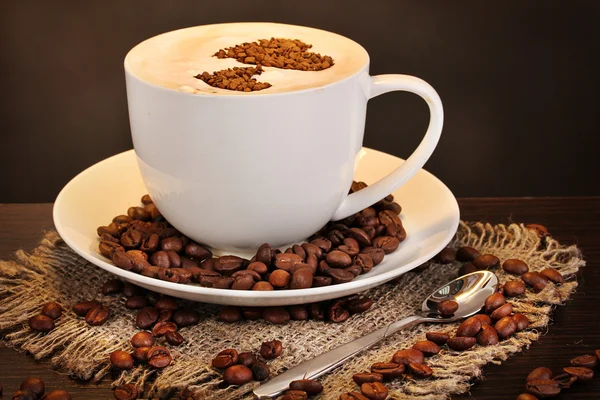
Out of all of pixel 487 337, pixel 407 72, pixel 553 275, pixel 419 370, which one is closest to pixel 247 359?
pixel 419 370

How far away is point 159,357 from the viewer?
1095 millimetres

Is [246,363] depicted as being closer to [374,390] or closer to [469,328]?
[374,390]

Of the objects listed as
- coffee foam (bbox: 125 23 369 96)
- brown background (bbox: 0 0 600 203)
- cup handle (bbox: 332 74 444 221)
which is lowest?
brown background (bbox: 0 0 600 203)

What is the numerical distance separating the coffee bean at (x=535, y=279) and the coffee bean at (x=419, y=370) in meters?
0.31

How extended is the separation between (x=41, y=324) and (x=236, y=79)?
0.44 metres

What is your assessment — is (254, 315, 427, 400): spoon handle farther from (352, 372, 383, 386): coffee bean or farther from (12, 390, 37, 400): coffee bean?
(12, 390, 37, 400): coffee bean

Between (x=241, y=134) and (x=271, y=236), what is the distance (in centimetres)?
20

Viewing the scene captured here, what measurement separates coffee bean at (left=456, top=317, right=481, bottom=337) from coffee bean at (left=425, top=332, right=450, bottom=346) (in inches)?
0.8

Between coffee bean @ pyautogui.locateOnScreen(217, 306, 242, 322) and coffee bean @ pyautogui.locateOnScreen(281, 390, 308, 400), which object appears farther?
coffee bean @ pyautogui.locateOnScreen(217, 306, 242, 322)

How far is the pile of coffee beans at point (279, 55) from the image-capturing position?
1.24m

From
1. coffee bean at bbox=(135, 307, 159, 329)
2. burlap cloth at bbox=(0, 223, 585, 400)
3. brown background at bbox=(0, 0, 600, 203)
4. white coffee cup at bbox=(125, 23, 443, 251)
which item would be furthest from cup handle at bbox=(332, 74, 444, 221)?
brown background at bbox=(0, 0, 600, 203)

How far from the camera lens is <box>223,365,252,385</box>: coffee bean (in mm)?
1055

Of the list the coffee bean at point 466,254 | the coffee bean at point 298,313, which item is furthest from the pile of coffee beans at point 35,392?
the coffee bean at point 466,254

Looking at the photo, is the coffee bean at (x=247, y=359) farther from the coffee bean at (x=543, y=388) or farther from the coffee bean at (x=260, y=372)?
the coffee bean at (x=543, y=388)
